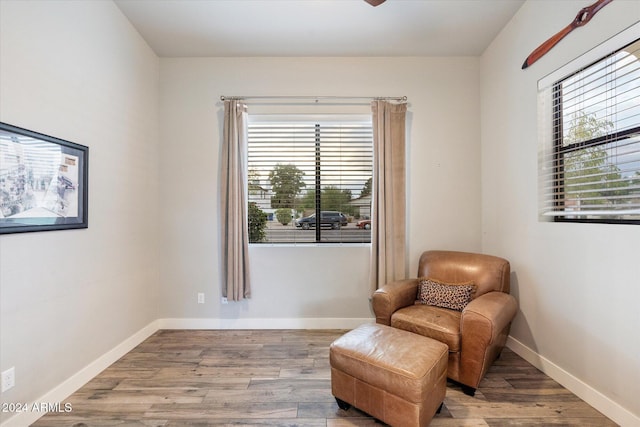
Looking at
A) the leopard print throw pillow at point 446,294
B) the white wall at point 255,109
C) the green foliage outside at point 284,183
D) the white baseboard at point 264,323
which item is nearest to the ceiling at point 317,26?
the white wall at point 255,109

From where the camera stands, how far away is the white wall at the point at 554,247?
1596mm

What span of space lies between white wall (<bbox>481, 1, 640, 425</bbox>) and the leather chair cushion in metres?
0.72

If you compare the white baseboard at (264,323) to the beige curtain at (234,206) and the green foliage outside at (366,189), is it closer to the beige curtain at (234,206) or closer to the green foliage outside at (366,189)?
the beige curtain at (234,206)

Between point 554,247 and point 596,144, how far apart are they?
768 mm

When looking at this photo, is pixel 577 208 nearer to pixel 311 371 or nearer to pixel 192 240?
pixel 311 371

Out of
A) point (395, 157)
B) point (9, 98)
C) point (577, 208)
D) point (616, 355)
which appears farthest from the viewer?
point (395, 157)

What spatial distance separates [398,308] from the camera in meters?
2.30

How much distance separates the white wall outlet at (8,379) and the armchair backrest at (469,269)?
3020mm

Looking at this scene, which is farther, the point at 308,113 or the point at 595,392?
the point at 308,113

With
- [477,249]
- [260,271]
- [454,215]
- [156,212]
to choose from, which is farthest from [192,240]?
[477,249]

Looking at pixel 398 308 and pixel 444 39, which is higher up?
pixel 444 39

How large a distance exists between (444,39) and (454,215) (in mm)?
A: 1809

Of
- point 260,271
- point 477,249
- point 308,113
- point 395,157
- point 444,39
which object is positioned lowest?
point 260,271

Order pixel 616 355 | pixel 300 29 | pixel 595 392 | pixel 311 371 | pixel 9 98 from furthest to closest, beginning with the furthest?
pixel 300 29
pixel 311 371
pixel 595 392
pixel 616 355
pixel 9 98
